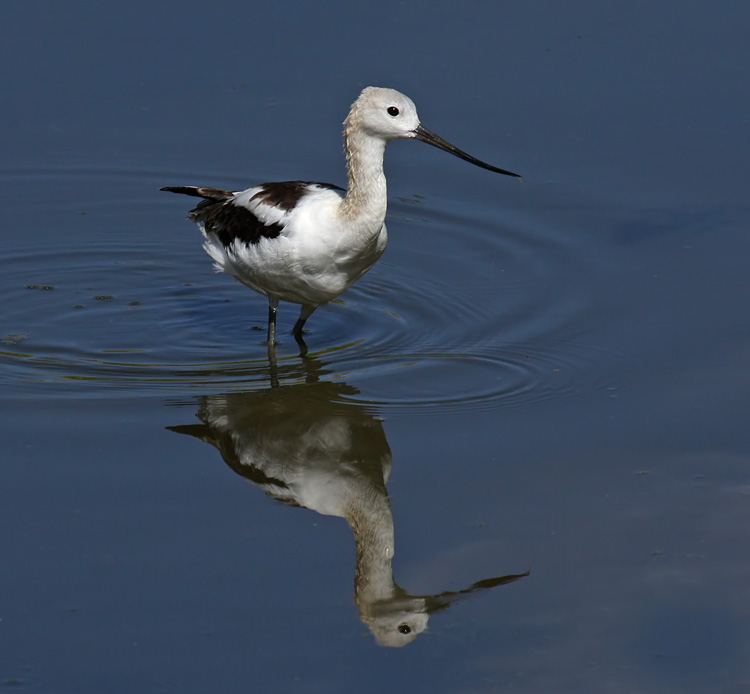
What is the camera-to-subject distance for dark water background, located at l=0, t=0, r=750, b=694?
17.1 feet

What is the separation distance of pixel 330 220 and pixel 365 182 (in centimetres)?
27

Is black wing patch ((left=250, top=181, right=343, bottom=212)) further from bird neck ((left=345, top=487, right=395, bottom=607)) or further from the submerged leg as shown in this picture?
bird neck ((left=345, top=487, right=395, bottom=607))

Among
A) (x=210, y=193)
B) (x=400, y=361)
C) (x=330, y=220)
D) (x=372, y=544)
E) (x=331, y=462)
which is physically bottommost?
(x=372, y=544)

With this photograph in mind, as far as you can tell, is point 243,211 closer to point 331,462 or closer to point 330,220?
point 330,220

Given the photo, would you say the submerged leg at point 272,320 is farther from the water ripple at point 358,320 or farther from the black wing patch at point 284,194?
the black wing patch at point 284,194

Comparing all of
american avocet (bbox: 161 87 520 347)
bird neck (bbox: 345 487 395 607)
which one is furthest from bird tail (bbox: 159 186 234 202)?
bird neck (bbox: 345 487 395 607)

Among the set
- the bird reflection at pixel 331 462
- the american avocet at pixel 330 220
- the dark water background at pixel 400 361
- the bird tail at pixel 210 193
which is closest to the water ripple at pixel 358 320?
the dark water background at pixel 400 361

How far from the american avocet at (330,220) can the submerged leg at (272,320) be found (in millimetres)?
20

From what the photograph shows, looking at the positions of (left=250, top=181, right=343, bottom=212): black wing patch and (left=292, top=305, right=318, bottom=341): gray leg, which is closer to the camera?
(left=250, top=181, right=343, bottom=212): black wing patch

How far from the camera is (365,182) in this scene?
291 inches

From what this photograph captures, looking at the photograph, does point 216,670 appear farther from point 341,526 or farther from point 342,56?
point 342,56

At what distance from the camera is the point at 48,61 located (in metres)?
11.2

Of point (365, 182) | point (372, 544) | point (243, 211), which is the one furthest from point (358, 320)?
point (372, 544)

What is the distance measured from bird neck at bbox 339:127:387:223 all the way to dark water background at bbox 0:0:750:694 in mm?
864
